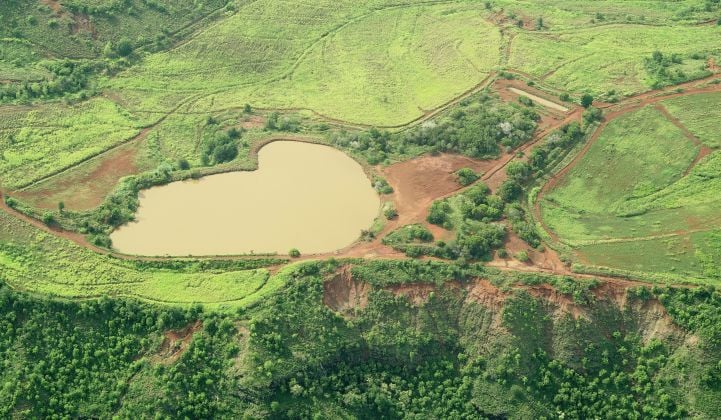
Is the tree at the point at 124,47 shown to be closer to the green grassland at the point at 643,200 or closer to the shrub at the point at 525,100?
the shrub at the point at 525,100

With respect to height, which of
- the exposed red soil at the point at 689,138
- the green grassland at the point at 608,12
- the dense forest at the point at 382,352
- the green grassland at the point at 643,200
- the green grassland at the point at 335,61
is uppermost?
the green grassland at the point at 608,12

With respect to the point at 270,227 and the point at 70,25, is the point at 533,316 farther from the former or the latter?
the point at 70,25

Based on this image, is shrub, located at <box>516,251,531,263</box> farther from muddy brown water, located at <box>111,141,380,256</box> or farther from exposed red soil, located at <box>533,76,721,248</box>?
muddy brown water, located at <box>111,141,380,256</box>

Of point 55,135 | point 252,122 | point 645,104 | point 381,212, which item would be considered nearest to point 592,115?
point 645,104

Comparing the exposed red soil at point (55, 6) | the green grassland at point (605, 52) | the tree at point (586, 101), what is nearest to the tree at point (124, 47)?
the exposed red soil at point (55, 6)

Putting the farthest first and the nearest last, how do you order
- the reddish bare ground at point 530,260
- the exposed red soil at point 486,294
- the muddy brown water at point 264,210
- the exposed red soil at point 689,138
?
the exposed red soil at point 689,138 → the muddy brown water at point 264,210 → the reddish bare ground at point 530,260 → the exposed red soil at point 486,294

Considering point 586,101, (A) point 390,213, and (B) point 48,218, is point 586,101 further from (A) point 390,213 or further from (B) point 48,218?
(B) point 48,218

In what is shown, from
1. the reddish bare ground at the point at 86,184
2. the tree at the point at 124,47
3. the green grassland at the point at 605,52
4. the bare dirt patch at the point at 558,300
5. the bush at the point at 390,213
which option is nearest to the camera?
the bare dirt patch at the point at 558,300

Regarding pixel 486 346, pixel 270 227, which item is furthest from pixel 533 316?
pixel 270 227
